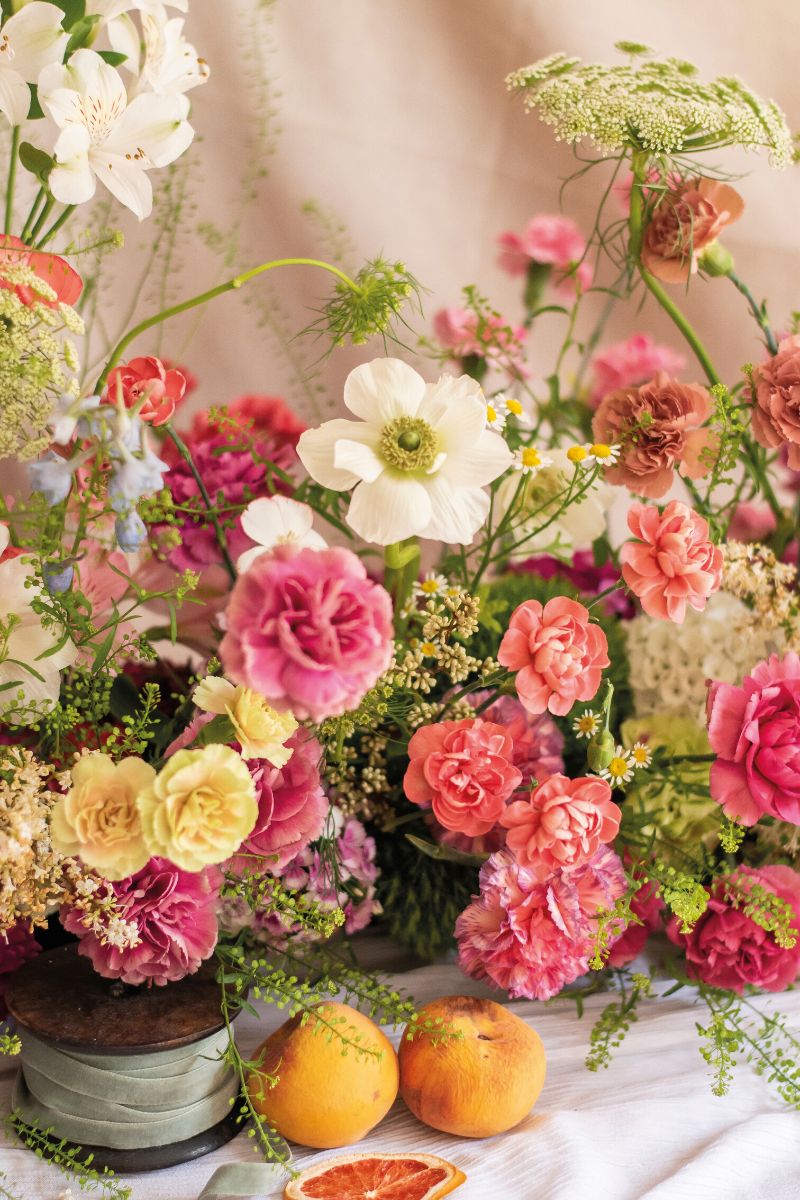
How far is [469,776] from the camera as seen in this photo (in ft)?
2.28

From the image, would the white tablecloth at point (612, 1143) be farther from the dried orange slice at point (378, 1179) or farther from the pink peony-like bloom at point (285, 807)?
the pink peony-like bloom at point (285, 807)

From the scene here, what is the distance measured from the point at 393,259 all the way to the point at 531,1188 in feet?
3.09

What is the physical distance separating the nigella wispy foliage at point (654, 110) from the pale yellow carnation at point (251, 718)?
50 cm

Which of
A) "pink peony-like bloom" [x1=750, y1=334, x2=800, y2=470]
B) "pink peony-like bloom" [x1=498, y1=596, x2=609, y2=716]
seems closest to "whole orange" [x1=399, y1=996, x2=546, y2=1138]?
"pink peony-like bloom" [x1=498, y1=596, x2=609, y2=716]

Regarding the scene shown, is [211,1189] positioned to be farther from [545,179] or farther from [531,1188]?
[545,179]

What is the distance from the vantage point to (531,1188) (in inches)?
27.1

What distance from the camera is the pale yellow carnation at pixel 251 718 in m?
0.59

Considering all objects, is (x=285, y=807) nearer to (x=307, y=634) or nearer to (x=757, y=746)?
(x=307, y=634)

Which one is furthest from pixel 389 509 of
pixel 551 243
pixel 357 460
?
pixel 551 243

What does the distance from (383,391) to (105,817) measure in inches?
11.6

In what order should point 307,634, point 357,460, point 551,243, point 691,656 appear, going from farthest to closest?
point 551,243
point 691,656
point 357,460
point 307,634

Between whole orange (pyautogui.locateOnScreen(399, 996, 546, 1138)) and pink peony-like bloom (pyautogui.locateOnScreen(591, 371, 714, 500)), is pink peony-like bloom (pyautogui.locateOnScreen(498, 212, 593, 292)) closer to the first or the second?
pink peony-like bloom (pyautogui.locateOnScreen(591, 371, 714, 500))

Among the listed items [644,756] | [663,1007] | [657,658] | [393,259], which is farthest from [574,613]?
[393,259]

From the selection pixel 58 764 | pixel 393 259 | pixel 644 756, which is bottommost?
pixel 58 764
